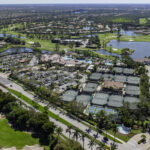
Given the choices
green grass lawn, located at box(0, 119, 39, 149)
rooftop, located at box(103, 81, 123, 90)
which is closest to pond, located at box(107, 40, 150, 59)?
rooftop, located at box(103, 81, 123, 90)

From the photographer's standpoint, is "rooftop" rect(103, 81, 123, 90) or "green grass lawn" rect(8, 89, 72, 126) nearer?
"green grass lawn" rect(8, 89, 72, 126)

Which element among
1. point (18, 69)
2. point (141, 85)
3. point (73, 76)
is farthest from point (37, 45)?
point (141, 85)

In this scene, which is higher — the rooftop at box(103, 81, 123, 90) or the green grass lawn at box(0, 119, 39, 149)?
the rooftop at box(103, 81, 123, 90)

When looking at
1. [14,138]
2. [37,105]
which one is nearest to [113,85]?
[37,105]

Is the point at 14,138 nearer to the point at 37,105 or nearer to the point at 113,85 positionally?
the point at 37,105

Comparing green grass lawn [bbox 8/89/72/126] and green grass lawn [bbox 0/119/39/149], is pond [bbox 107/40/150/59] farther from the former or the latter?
green grass lawn [bbox 0/119/39/149]

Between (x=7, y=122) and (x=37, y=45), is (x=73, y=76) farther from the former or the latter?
(x=37, y=45)
